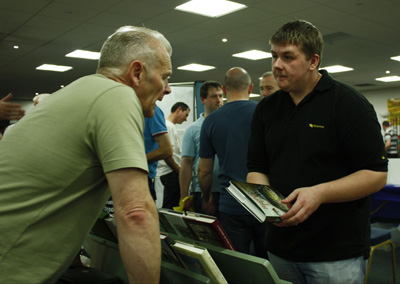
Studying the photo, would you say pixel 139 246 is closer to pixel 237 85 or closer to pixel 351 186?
pixel 351 186

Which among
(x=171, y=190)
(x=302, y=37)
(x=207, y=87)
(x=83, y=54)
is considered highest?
(x=83, y=54)

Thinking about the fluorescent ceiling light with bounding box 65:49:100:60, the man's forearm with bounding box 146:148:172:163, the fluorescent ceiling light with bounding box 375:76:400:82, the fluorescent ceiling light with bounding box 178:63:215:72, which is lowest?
the man's forearm with bounding box 146:148:172:163

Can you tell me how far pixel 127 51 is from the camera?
1.13 metres

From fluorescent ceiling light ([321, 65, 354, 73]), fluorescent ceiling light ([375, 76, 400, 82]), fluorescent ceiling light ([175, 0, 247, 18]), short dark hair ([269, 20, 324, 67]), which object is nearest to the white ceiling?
fluorescent ceiling light ([175, 0, 247, 18])

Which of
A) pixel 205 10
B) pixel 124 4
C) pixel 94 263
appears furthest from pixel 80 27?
pixel 94 263

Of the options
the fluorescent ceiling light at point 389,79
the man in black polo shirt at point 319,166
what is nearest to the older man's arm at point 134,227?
the man in black polo shirt at point 319,166

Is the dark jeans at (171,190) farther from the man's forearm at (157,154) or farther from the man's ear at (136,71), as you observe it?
the man's ear at (136,71)

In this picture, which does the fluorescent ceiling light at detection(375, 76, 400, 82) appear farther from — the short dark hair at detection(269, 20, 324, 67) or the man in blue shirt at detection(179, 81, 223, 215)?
the short dark hair at detection(269, 20, 324, 67)

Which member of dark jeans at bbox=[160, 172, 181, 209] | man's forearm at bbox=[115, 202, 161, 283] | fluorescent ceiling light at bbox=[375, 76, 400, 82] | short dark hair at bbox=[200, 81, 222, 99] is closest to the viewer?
man's forearm at bbox=[115, 202, 161, 283]

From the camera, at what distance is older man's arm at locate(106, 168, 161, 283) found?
908 mm

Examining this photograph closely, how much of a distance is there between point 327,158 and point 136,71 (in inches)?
29.4

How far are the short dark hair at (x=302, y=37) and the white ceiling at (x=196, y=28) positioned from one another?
4.95m

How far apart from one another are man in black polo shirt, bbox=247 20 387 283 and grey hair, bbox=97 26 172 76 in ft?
1.83

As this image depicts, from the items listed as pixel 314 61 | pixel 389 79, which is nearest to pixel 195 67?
pixel 389 79
